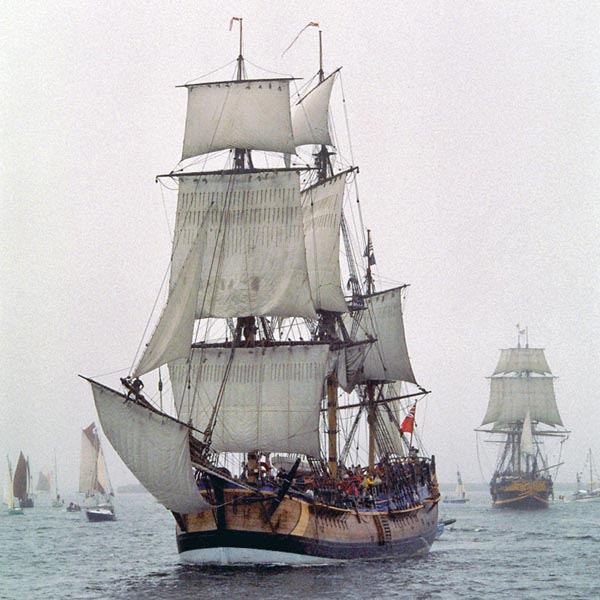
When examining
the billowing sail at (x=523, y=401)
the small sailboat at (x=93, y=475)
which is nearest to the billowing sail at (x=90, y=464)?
the small sailboat at (x=93, y=475)

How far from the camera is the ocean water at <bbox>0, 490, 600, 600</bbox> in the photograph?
46844 millimetres

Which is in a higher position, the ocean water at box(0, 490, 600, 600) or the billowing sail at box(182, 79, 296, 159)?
the billowing sail at box(182, 79, 296, 159)

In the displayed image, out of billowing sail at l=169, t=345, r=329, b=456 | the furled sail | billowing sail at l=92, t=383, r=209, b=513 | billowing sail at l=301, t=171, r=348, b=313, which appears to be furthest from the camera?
billowing sail at l=301, t=171, r=348, b=313

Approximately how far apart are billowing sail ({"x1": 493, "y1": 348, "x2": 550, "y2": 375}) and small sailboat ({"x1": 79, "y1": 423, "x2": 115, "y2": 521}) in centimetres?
5850

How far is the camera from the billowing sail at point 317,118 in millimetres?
73938

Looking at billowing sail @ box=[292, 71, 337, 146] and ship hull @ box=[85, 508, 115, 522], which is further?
ship hull @ box=[85, 508, 115, 522]

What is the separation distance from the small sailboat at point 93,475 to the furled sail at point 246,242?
2480 inches

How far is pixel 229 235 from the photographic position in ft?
201

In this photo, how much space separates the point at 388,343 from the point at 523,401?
238 ft

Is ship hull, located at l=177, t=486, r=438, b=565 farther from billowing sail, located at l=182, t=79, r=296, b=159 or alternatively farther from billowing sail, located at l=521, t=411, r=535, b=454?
billowing sail, located at l=521, t=411, r=535, b=454

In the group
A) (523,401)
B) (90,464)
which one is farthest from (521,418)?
(90,464)

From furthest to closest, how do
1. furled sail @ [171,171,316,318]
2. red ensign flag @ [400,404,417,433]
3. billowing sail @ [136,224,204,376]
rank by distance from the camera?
red ensign flag @ [400,404,417,433]
furled sail @ [171,171,316,318]
billowing sail @ [136,224,204,376]

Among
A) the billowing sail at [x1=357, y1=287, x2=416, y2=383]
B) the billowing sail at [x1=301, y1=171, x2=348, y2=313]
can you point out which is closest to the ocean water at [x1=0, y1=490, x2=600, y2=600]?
the billowing sail at [x1=357, y1=287, x2=416, y2=383]

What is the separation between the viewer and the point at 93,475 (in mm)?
120125
